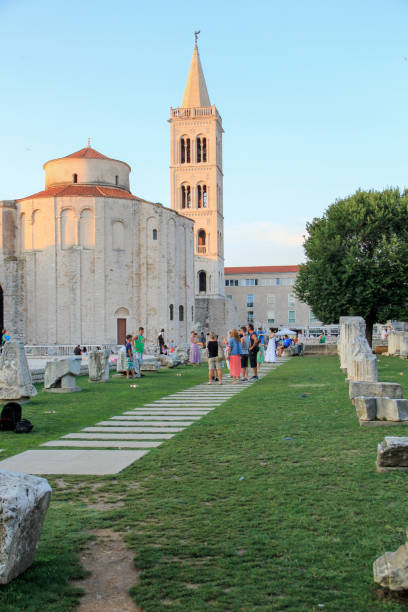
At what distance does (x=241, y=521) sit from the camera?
14.5 ft

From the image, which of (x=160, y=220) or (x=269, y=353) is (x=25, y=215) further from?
(x=269, y=353)

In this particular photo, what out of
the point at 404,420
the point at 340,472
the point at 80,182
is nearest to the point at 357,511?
the point at 340,472

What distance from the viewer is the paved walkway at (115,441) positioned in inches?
251

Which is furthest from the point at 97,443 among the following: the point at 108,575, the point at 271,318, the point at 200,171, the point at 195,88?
the point at 271,318

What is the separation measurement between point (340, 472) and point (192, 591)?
290cm

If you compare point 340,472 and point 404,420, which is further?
point 404,420

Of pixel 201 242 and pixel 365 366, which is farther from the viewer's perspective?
pixel 201 242

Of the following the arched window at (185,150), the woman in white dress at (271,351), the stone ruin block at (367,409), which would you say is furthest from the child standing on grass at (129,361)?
the arched window at (185,150)

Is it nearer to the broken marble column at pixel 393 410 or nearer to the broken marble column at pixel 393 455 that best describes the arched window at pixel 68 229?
the broken marble column at pixel 393 410

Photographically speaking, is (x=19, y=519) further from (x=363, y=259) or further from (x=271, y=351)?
(x=363, y=259)

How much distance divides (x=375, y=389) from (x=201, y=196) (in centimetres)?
7367

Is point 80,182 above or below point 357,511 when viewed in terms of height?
above

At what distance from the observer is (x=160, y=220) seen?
50.4 metres

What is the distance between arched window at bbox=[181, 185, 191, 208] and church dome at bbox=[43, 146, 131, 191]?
1151 inches
